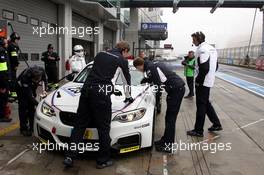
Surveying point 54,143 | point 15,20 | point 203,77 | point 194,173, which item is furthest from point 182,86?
point 15,20

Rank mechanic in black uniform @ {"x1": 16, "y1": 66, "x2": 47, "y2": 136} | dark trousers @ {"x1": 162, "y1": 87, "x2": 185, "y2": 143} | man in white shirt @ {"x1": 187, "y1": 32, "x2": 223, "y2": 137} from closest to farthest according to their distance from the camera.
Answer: dark trousers @ {"x1": 162, "y1": 87, "x2": 185, "y2": 143} → mechanic in black uniform @ {"x1": 16, "y1": 66, "x2": 47, "y2": 136} → man in white shirt @ {"x1": 187, "y1": 32, "x2": 223, "y2": 137}

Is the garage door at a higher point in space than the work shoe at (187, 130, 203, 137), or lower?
higher

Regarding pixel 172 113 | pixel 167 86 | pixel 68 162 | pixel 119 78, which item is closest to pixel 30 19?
pixel 119 78

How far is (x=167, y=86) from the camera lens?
214 inches

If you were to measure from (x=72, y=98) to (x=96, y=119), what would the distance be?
87cm

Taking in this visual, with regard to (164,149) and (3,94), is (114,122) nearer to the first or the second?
(164,149)

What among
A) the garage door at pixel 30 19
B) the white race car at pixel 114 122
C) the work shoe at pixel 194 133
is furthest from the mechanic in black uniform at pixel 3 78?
the garage door at pixel 30 19

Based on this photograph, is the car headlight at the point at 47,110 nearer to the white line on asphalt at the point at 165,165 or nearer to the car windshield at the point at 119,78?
the car windshield at the point at 119,78

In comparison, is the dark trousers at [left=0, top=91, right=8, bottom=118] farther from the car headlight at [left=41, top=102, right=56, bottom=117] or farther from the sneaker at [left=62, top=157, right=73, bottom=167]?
the sneaker at [left=62, top=157, right=73, bottom=167]

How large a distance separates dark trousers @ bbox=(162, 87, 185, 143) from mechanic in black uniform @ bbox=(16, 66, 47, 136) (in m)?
2.23

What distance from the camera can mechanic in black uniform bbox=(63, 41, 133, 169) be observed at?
4531mm

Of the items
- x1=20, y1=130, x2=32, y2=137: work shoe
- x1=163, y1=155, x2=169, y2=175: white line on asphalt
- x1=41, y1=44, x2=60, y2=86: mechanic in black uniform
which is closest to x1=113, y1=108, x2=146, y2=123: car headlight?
x1=163, y1=155, x2=169, y2=175: white line on asphalt

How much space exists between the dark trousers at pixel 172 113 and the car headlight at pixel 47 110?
181cm

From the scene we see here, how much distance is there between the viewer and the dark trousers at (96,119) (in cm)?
453
